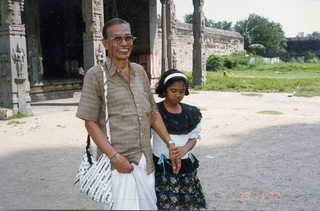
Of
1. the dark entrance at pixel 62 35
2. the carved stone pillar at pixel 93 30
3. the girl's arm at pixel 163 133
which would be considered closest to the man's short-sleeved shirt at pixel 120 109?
the girl's arm at pixel 163 133

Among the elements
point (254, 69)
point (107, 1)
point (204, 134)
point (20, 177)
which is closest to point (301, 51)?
point (254, 69)

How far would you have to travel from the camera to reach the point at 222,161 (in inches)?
194

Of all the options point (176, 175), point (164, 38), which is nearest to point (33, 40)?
point (164, 38)

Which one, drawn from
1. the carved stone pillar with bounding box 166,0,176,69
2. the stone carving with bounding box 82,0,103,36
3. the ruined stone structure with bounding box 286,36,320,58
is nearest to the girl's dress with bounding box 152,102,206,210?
the stone carving with bounding box 82,0,103,36

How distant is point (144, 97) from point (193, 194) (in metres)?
1.00

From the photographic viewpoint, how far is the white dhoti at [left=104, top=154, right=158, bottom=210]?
212 centimetres

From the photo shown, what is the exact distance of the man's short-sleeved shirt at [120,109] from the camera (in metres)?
2.19

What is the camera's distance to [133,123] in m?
2.25

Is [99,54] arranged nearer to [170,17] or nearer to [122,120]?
[170,17]

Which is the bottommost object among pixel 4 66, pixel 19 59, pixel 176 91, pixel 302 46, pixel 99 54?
pixel 176 91

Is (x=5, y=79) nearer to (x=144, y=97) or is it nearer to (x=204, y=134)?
(x=204, y=134)

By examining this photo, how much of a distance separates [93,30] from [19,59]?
2.33 m
